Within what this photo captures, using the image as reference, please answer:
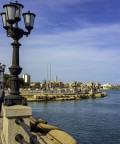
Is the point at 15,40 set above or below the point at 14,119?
above

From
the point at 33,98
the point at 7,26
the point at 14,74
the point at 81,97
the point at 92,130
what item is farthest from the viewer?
the point at 81,97

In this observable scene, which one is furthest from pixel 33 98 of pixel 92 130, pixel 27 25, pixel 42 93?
pixel 27 25

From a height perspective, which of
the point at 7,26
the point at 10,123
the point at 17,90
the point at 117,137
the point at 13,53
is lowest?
the point at 117,137

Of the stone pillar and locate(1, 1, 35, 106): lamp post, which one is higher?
locate(1, 1, 35, 106): lamp post

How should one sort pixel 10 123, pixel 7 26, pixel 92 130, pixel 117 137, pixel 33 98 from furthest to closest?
pixel 33 98 → pixel 92 130 → pixel 117 137 → pixel 7 26 → pixel 10 123

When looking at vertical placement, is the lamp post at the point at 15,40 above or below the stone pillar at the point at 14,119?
above

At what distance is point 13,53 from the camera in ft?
26.5

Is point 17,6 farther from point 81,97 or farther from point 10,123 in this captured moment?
point 81,97

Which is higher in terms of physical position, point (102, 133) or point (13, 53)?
point (13, 53)

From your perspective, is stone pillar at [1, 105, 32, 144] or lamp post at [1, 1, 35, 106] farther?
lamp post at [1, 1, 35, 106]

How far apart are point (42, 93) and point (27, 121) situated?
240 ft

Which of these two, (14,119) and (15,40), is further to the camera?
(15,40)

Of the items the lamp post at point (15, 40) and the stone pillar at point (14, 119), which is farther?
the lamp post at point (15, 40)

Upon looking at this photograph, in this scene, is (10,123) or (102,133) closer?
(10,123)
